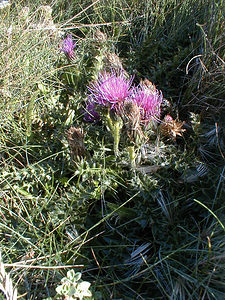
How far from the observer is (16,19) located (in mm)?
1794

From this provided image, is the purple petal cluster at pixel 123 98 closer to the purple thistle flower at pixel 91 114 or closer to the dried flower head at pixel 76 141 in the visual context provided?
the purple thistle flower at pixel 91 114

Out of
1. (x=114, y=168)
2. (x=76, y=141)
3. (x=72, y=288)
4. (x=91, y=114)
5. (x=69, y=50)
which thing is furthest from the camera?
(x=69, y=50)

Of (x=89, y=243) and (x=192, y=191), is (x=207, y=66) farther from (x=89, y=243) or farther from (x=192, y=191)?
(x=89, y=243)

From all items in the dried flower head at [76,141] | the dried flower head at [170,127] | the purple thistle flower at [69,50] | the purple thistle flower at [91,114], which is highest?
the purple thistle flower at [69,50]

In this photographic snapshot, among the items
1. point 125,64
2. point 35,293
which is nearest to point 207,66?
point 125,64

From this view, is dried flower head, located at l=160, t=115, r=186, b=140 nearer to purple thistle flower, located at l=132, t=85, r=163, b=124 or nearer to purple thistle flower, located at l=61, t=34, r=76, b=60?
purple thistle flower, located at l=132, t=85, r=163, b=124

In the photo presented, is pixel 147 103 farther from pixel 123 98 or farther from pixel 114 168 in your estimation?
pixel 114 168

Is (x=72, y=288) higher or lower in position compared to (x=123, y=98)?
lower

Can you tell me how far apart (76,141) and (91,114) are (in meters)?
0.34

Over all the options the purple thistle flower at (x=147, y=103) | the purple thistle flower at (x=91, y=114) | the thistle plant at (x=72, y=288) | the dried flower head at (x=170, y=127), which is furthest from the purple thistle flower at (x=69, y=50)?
the thistle plant at (x=72, y=288)

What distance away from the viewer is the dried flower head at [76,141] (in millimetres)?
1111

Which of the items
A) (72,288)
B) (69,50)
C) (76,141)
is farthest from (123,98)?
(72,288)

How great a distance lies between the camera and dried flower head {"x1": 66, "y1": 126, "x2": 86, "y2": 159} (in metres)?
1.11

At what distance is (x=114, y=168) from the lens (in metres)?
1.29
